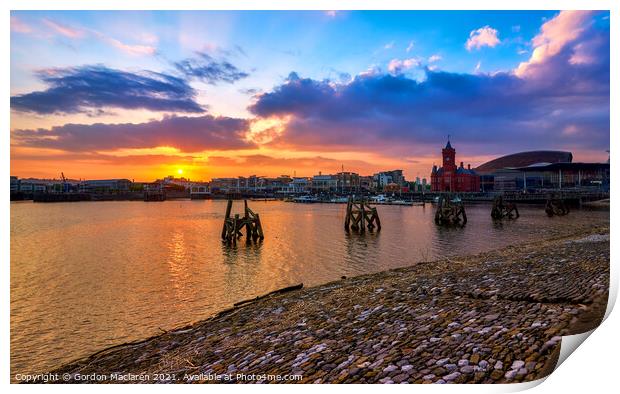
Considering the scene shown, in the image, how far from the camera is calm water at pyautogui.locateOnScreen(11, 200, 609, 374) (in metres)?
10.4

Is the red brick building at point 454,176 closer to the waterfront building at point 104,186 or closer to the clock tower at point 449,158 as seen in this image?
the clock tower at point 449,158

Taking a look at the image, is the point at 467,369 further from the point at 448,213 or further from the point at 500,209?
the point at 500,209

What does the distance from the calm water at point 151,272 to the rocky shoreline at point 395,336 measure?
7.43 ft

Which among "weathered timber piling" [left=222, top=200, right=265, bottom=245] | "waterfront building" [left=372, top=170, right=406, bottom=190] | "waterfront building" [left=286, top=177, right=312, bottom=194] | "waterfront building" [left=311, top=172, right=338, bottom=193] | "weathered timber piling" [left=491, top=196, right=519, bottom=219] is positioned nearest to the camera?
"weathered timber piling" [left=222, top=200, right=265, bottom=245]

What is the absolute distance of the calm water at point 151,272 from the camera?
10391 mm

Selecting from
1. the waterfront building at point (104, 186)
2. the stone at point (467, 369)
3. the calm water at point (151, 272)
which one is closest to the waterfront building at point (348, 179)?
the waterfront building at point (104, 186)

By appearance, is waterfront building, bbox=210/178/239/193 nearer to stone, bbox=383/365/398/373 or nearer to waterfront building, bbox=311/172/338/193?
waterfront building, bbox=311/172/338/193

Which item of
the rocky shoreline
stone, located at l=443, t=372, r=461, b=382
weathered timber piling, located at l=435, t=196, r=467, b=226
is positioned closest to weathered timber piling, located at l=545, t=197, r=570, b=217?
weathered timber piling, located at l=435, t=196, r=467, b=226

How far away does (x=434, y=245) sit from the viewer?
24906 mm

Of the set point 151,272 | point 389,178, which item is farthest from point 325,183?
point 151,272

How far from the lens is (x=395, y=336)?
5586 millimetres

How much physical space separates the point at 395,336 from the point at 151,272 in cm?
1463

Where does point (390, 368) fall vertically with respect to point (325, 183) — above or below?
below

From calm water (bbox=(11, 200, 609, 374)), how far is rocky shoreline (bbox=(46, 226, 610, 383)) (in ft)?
7.43
